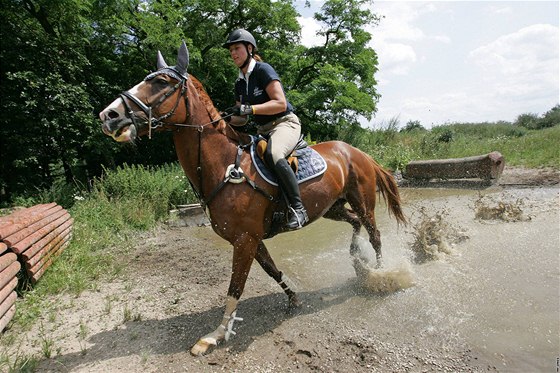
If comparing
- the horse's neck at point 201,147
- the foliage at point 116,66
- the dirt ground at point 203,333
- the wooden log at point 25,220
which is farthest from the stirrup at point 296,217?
the foliage at point 116,66

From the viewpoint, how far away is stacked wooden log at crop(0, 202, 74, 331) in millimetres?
3801

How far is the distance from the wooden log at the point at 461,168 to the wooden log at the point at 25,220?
11.6 meters

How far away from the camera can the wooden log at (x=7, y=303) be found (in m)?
3.54

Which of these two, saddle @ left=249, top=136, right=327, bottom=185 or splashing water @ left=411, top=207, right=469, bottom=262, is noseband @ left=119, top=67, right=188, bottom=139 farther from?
splashing water @ left=411, top=207, right=469, bottom=262

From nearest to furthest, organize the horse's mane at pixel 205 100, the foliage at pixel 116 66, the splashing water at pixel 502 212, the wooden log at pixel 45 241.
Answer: the horse's mane at pixel 205 100 < the wooden log at pixel 45 241 < the splashing water at pixel 502 212 < the foliage at pixel 116 66

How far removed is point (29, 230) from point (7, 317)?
1630 millimetres

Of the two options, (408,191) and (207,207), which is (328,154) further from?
(408,191)

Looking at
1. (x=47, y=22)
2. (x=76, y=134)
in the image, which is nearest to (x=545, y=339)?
(x=76, y=134)

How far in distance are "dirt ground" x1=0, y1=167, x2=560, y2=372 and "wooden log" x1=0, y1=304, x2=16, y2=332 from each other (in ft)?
0.45

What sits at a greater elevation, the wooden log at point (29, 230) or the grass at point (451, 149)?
the grass at point (451, 149)

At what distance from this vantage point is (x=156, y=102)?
3.01 meters

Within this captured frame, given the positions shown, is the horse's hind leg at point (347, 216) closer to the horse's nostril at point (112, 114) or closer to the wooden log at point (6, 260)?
the horse's nostril at point (112, 114)

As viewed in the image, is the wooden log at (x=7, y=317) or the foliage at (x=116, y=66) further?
the foliage at (x=116, y=66)

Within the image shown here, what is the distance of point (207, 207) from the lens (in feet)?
11.0
